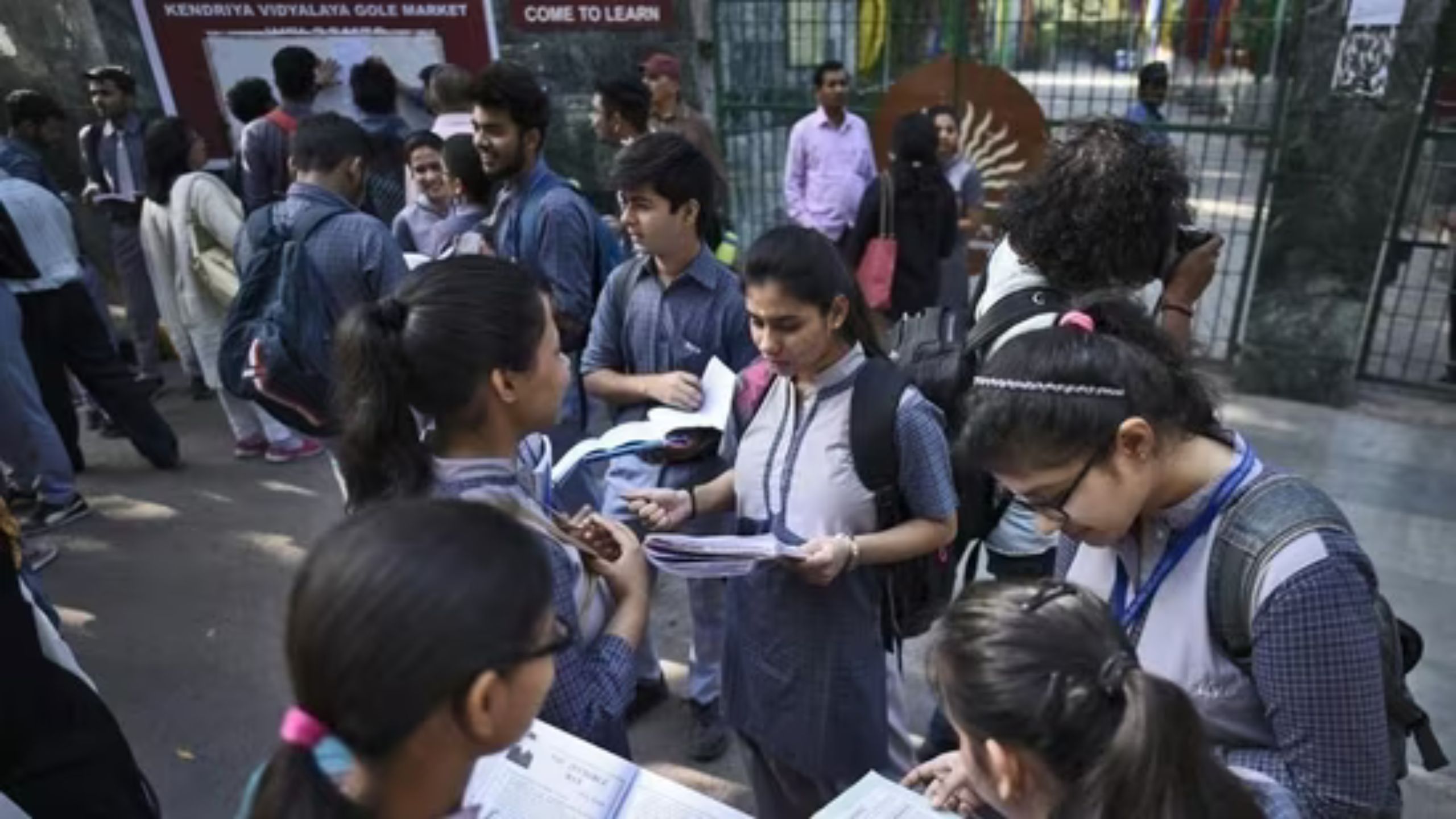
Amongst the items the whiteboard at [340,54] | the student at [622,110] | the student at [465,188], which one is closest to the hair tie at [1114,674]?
the student at [465,188]

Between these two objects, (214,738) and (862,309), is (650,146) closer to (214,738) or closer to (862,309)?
(862,309)

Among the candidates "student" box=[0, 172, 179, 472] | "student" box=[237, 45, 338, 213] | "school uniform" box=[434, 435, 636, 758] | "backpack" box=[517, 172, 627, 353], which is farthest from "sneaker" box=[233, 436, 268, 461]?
"school uniform" box=[434, 435, 636, 758]

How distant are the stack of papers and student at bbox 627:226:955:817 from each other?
96mm

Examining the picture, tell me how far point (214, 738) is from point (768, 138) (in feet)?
14.3

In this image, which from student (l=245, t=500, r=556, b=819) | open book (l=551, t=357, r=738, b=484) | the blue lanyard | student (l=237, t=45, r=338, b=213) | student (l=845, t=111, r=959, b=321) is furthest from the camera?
student (l=237, t=45, r=338, b=213)

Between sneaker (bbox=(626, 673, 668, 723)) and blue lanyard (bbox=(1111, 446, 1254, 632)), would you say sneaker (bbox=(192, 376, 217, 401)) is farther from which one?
blue lanyard (bbox=(1111, 446, 1254, 632))

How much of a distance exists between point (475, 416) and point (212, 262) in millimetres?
3709

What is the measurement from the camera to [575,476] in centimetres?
284

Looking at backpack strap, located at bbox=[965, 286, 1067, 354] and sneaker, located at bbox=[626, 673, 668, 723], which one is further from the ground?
backpack strap, located at bbox=[965, 286, 1067, 354]

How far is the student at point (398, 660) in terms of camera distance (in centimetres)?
88

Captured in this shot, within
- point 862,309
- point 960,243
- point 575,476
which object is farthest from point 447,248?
point 960,243

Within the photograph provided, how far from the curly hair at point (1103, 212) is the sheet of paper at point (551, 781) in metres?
1.28

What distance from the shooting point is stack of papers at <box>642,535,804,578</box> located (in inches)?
66.3

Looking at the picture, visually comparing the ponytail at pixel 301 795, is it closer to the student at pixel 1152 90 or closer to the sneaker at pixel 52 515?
Result: the sneaker at pixel 52 515
